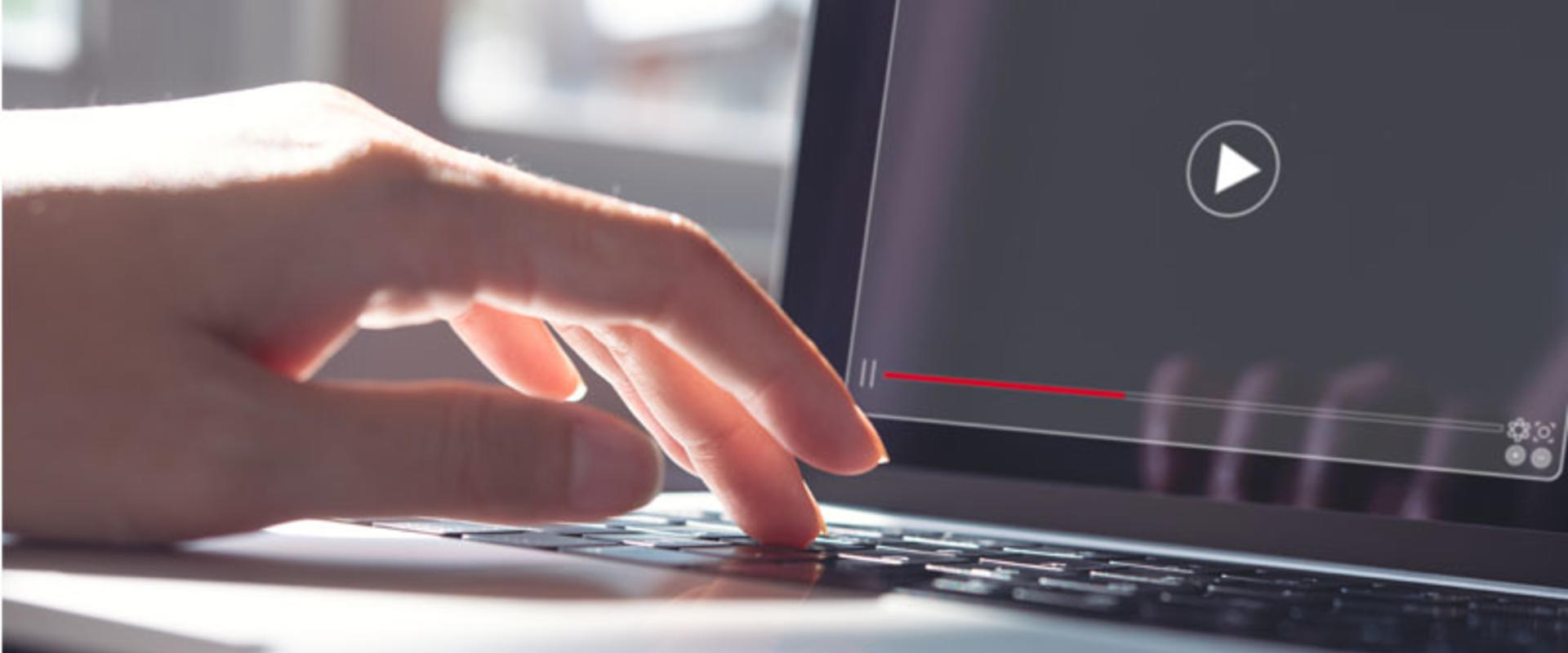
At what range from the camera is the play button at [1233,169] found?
2.25ft

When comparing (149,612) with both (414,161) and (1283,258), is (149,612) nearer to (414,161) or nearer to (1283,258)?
(414,161)

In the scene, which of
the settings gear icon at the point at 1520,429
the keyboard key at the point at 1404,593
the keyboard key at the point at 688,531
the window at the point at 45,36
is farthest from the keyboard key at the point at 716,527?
the window at the point at 45,36

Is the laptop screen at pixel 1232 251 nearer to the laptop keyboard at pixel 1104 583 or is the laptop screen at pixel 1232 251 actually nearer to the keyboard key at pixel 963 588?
the laptop keyboard at pixel 1104 583

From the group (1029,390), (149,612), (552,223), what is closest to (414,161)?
(552,223)

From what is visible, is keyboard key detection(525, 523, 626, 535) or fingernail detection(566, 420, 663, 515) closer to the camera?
fingernail detection(566, 420, 663, 515)

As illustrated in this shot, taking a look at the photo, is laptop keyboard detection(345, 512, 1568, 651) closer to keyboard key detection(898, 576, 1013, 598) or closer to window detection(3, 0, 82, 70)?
keyboard key detection(898, 576, 1013, 598)

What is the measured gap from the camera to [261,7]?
193 centimetres

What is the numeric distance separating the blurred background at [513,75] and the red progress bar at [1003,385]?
0.14 meters

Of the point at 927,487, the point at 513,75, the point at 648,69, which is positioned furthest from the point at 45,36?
the point at 927,487

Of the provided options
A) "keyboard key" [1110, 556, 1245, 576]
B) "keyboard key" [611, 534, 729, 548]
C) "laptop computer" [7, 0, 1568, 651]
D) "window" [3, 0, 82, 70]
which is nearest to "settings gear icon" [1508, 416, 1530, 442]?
"laptop computer" [7, 0, 1568, 651]

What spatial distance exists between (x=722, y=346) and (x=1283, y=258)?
11.7 inches

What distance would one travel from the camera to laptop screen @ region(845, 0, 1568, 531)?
0.63 meters

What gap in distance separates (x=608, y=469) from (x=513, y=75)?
257 cm

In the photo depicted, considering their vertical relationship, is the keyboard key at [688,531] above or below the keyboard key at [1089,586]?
below
